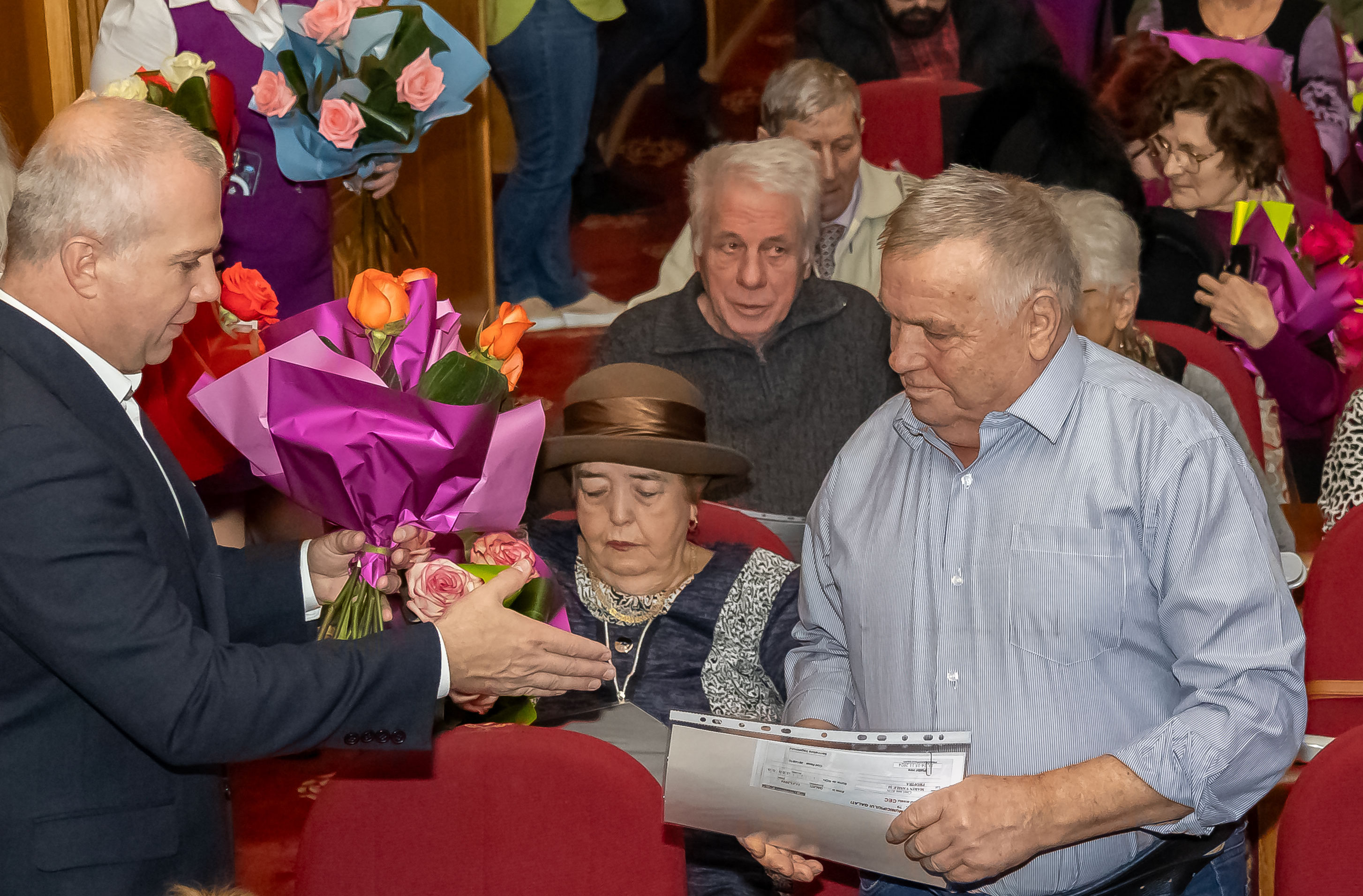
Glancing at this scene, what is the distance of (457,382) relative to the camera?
1644 mm

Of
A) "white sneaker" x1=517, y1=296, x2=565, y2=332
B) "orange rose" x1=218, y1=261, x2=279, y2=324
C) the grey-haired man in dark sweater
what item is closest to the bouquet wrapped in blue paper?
the grey-haired man in dark sweater

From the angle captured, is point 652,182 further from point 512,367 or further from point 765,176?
point 512,367

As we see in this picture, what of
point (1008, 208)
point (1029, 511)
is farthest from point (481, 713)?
point (1008, 208)

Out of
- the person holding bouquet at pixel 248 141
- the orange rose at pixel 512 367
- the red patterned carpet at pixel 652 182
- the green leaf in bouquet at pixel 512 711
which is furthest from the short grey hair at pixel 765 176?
the red patterned carpet at pixel 652 182

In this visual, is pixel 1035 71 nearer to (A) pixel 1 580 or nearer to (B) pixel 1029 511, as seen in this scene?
(B) pixel 1029 511

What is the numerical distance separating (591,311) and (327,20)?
3210 millimetres

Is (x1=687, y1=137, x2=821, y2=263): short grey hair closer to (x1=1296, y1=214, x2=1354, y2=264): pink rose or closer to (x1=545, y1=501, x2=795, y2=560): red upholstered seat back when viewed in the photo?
(x1=545, y1=501, x2=795, y2=560): red upholstered seat back

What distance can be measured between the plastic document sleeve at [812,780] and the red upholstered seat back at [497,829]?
0.42ft

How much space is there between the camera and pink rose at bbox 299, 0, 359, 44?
312 cm

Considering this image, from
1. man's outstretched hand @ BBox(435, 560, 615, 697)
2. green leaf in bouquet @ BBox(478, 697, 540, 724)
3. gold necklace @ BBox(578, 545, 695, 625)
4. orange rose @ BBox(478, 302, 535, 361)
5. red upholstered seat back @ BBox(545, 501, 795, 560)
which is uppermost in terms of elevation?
orange rose @ BBox(478, 302, 535, 361)

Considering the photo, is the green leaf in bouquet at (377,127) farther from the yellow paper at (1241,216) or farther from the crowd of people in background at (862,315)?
the yellow paper at (1241,216)

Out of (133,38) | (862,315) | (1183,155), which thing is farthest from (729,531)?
(1183,155)

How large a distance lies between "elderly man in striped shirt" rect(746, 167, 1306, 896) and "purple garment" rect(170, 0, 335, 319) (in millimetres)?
2024

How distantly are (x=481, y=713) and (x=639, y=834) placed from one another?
0.29 m
